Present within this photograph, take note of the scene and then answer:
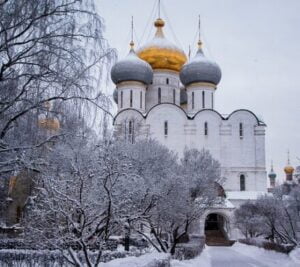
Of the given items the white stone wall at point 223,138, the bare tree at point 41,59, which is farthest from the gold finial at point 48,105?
the white stone wall at point 223,138

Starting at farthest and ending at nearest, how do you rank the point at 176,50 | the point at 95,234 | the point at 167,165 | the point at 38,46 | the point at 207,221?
the point at 176,50
the point at 207,221
the point at 167,165
the point at 95,234
the point at 38,46

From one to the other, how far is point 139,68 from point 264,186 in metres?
14.5

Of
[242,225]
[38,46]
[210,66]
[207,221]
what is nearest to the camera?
[38,46]

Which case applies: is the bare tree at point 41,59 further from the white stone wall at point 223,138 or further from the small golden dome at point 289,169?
the small golden dome at point 289,169

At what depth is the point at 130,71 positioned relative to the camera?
42.2m

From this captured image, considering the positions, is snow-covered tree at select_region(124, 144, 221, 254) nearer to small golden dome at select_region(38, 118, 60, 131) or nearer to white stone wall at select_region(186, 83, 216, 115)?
small golden dome at select_region(38, 118, 60, 131)

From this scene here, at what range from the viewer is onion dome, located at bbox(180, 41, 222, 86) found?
43056 mm

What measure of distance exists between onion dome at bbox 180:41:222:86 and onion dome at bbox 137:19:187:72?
2827mm

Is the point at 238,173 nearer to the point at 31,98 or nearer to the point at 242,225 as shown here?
the point at 242,225

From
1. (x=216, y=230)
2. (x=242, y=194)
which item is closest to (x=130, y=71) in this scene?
(x=242, y=194)

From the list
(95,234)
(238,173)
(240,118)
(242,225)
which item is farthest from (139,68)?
(95,234)

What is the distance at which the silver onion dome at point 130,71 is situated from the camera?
138 feet

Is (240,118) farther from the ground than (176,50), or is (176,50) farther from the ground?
(176,50)

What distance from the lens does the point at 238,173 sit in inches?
1633
